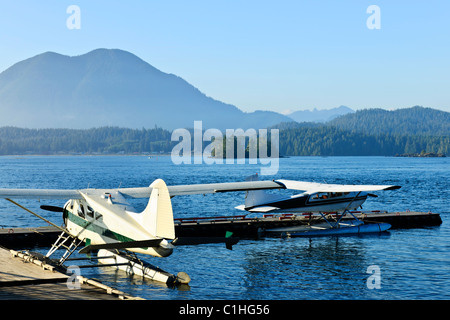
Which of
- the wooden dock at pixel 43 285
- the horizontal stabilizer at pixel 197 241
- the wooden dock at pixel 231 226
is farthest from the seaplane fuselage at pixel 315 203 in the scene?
the wooden dock at pixel 43 285

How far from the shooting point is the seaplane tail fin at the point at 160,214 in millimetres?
17828

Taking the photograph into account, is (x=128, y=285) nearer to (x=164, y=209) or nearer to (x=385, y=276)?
(x=164, y=209)

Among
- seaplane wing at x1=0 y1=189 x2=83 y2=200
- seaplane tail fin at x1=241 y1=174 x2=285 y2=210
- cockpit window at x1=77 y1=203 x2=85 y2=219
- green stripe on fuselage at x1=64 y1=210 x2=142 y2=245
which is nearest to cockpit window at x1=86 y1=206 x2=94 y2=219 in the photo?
green stripe on fuselage at x1=64 y1=210 x2=142 y2=245

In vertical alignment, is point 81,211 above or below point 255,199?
above

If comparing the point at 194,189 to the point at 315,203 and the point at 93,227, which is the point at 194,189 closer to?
the point at 93,227

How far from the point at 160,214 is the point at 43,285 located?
4.90 m

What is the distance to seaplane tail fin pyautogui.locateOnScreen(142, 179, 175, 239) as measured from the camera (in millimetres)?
17828

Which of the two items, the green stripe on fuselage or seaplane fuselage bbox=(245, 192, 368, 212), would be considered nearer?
the green stripe on fuselage

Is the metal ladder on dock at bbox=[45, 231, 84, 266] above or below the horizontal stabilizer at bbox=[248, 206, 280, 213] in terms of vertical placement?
below

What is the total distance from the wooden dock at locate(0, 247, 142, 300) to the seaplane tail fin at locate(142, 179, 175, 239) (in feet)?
7.65

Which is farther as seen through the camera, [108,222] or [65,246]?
[65,246]

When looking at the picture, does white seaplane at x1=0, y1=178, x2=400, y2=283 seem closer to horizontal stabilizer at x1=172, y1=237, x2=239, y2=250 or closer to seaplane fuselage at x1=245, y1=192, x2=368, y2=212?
horizontal stabilizer at x1=172, y1=237, x2=239, y2=250

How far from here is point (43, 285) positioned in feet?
61.5

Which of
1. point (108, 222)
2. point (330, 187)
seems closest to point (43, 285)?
point (108, 222)
